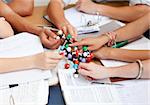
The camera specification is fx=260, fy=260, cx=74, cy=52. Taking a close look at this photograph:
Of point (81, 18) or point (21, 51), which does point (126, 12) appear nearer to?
point (81, 18)

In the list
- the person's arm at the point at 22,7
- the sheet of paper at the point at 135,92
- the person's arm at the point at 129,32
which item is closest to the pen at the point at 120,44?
the person's arm at the point at 129,32

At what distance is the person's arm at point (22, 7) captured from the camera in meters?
1.35

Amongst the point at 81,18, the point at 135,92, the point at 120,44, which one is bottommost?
the point at 135,92

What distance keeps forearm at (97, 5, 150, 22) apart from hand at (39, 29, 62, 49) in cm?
39

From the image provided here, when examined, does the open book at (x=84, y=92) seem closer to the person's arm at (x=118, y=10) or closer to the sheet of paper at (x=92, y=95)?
the sheet of paper at (x=92, y=95)

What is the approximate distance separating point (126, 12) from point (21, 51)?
0.60 metres

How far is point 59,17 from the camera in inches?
49.0

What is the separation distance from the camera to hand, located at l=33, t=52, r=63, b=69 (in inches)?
35.3

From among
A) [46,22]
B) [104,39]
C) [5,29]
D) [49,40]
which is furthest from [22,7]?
[104,39]

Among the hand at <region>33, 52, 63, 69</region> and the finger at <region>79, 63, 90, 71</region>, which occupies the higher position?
the hand at <region>33, 52, 63, 69</region>

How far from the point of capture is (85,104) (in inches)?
30.6

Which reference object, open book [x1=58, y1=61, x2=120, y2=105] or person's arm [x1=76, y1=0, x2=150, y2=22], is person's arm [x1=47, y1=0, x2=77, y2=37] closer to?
person's arm [x1=76, y1=0, x2=150, y2=22]

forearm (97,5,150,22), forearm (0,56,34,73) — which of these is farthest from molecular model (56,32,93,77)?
forearm (97,5,150,22)

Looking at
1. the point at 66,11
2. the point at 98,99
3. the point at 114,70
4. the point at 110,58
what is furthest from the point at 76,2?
the point at 98,99
